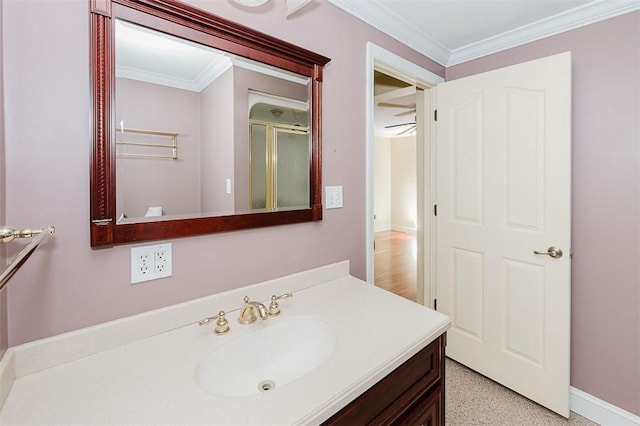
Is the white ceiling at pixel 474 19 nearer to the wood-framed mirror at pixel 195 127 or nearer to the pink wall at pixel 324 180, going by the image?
the pink wall at pixel 324 180

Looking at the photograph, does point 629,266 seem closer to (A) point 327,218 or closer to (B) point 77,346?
(A) point 327,218

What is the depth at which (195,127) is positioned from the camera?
3.65ft

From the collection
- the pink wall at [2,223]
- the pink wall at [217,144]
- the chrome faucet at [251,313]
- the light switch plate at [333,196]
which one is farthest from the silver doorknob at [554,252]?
the pink wall at [2,223]

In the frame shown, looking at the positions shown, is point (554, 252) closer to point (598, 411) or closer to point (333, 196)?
point (598, 411)

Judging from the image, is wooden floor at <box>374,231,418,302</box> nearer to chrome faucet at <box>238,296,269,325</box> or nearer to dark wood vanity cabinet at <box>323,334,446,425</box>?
dark wood vanity cabinet at <box>323,334,446,425</box>

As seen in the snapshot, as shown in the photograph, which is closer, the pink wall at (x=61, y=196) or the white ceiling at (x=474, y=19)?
the pink wall at (x=61, y=196)

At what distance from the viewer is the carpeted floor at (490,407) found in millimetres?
1704

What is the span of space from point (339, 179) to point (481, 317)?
1.40 meters

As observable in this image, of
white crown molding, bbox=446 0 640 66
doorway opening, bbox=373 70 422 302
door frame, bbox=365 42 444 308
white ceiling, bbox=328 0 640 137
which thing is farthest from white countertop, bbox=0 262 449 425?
doorway opening, bbox=373 70 422 302

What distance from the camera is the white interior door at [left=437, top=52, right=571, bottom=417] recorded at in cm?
169

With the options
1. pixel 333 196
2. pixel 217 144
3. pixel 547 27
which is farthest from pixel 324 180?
A: pixel 547 27

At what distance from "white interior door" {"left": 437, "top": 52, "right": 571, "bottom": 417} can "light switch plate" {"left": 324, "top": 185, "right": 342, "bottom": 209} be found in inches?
40.2

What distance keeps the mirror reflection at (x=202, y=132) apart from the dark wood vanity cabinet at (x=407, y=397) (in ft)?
2.57

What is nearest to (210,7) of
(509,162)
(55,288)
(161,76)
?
(161,76)
